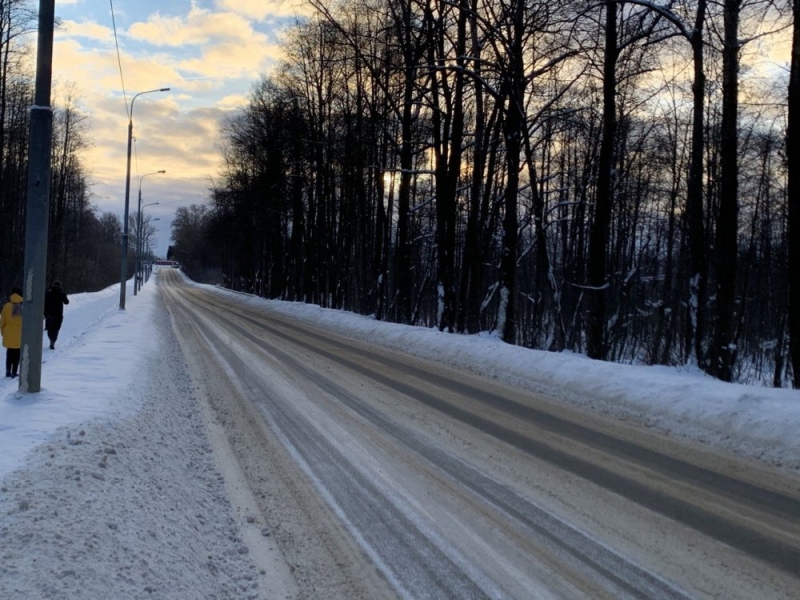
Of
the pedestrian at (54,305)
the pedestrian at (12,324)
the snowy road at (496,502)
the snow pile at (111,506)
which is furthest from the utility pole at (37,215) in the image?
the pedestrian at (54,305)

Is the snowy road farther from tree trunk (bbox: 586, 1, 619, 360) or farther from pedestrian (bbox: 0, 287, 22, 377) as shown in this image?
pedestrian (bbox: 0, 287, 22, 377)

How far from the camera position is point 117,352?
1345 cm

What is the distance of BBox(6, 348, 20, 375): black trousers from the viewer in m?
14.6

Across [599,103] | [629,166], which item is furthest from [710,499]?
[629,166]

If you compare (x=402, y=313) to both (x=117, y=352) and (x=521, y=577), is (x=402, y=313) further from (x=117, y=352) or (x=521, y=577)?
(x=521, y=577)

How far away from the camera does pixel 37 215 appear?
301 inches

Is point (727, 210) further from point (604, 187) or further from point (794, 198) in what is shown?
point (604, 187)

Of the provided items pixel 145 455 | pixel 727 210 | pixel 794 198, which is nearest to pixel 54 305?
pixel 145 455

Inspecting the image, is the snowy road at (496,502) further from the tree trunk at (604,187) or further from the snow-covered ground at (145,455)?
the tree trunk at (604,187)

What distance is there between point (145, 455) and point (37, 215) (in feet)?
12.0

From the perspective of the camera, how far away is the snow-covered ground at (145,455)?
3.66m

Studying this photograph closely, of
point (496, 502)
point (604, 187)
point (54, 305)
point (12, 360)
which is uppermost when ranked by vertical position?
point (604, 187)

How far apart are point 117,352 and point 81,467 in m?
9.10

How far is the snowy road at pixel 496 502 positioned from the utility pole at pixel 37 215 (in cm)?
241
